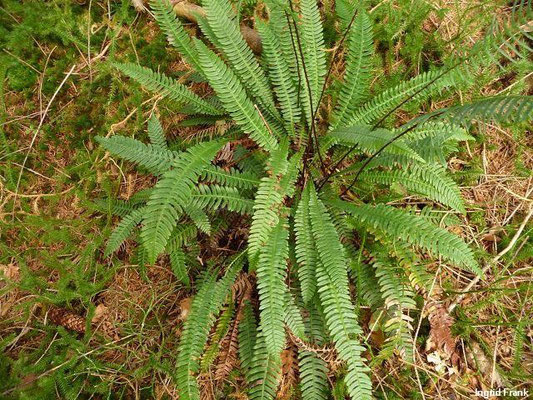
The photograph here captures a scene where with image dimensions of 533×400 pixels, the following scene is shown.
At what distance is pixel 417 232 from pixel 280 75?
1274mm

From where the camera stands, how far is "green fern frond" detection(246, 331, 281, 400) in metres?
2.20

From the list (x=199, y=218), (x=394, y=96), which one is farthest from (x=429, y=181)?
(x=199, y=218)

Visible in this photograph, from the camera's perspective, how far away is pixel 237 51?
245 cm

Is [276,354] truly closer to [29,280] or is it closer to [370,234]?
[370,234]

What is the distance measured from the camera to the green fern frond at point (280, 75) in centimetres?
250

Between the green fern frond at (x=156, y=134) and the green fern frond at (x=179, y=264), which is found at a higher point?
the green fern frond at (x=156, y=134)

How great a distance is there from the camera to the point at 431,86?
93.2 inches

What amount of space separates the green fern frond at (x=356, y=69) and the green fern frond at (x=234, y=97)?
19.9 inches

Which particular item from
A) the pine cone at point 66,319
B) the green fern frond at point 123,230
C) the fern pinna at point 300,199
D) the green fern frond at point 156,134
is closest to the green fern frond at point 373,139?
the fern pinna at point 300,199

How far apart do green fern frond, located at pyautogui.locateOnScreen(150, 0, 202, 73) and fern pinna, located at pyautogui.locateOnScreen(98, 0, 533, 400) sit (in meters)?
0.01

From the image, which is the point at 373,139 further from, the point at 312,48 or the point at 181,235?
the point at 181,235

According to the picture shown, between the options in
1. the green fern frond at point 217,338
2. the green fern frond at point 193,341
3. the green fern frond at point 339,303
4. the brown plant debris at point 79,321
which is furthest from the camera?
the brown plant debris at point 79,321

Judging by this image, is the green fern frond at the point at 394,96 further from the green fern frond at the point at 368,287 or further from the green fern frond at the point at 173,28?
the green fern frond at the point at 173,28

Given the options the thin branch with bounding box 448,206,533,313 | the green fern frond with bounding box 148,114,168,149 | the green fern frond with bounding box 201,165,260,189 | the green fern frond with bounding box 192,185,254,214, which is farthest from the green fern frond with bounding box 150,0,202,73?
the thin branch with bounding box 448,206,533,313
